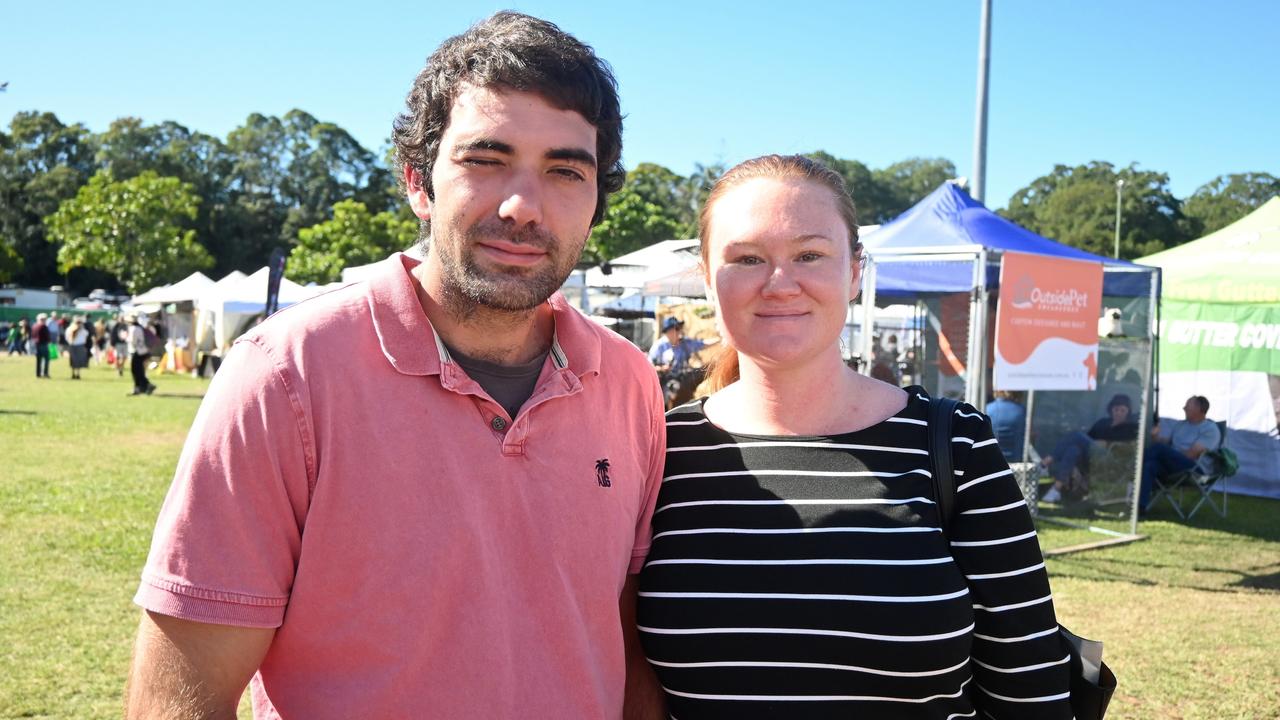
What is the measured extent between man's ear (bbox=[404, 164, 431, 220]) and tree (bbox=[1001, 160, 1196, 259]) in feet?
191

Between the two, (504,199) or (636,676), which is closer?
(504,199)

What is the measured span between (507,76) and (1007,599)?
A: 1.48 meters

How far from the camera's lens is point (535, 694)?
1726mm

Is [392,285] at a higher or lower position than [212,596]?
higher

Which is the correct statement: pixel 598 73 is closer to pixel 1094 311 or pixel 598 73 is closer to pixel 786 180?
pixel 786 180

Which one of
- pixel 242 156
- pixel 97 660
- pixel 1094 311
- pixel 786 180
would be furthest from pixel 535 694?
pixel 242 156

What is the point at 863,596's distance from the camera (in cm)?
192

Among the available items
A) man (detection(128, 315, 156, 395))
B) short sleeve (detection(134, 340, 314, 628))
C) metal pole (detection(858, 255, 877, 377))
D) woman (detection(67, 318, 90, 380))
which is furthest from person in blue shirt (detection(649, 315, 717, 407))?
woman (detection(67, 318, 90, 380))

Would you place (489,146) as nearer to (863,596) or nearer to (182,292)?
(863,596)

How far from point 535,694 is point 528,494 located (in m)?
0.37

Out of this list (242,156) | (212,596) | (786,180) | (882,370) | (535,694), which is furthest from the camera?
(242,156)

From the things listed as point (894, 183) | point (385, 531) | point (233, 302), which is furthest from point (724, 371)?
point (894, 183)

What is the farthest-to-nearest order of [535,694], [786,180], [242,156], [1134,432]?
1. [242,156]
2. [1134,432]
3. [786,180]
4. [535,694]

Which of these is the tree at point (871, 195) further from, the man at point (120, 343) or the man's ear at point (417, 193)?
the man's ear at point (417, 193)
